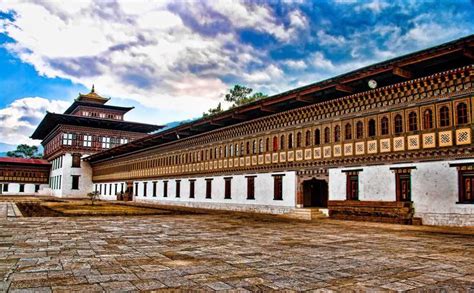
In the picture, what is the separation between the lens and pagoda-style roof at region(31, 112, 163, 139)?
56.5m

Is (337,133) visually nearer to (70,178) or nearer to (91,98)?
(70,178)

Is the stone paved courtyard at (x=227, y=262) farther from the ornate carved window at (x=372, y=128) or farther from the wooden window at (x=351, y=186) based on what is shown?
the ornate carved window at (x=372, y=128)

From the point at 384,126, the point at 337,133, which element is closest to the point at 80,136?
the point at 337,133

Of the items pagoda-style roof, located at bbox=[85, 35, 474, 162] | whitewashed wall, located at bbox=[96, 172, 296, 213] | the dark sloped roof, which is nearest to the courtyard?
pagoda-style roof, located at bbox=[85, 35, 474, 162]

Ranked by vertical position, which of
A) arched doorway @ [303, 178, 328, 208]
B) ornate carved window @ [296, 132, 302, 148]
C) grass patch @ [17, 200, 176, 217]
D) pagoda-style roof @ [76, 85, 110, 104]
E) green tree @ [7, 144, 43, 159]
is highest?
pagoda-style roof @ [76, 85, 110, 104]

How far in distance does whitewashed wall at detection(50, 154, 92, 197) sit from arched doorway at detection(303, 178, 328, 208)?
4390 centimetres

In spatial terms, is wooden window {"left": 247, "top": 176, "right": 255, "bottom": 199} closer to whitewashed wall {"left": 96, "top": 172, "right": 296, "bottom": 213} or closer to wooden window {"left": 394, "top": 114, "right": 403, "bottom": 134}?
whitewashed wall {"left": 96, "top": 172, "right": 296, "bottom": 213}

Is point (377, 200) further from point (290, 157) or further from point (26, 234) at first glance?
point (26, 234)

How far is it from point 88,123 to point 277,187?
42145 mm

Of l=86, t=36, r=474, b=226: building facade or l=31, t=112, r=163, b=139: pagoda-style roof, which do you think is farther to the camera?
l=31, t=112, r=163, b=139: pagoda-style roof

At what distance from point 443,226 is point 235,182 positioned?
15541 mm

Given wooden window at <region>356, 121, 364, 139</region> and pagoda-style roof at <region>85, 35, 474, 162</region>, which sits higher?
pagoda-style roof at <region>85, 35, 474, 162</region>

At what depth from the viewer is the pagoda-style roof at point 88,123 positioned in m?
56.5

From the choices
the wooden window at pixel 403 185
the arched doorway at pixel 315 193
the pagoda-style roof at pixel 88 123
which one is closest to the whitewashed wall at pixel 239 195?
the arched doorway at pixel 315 193
